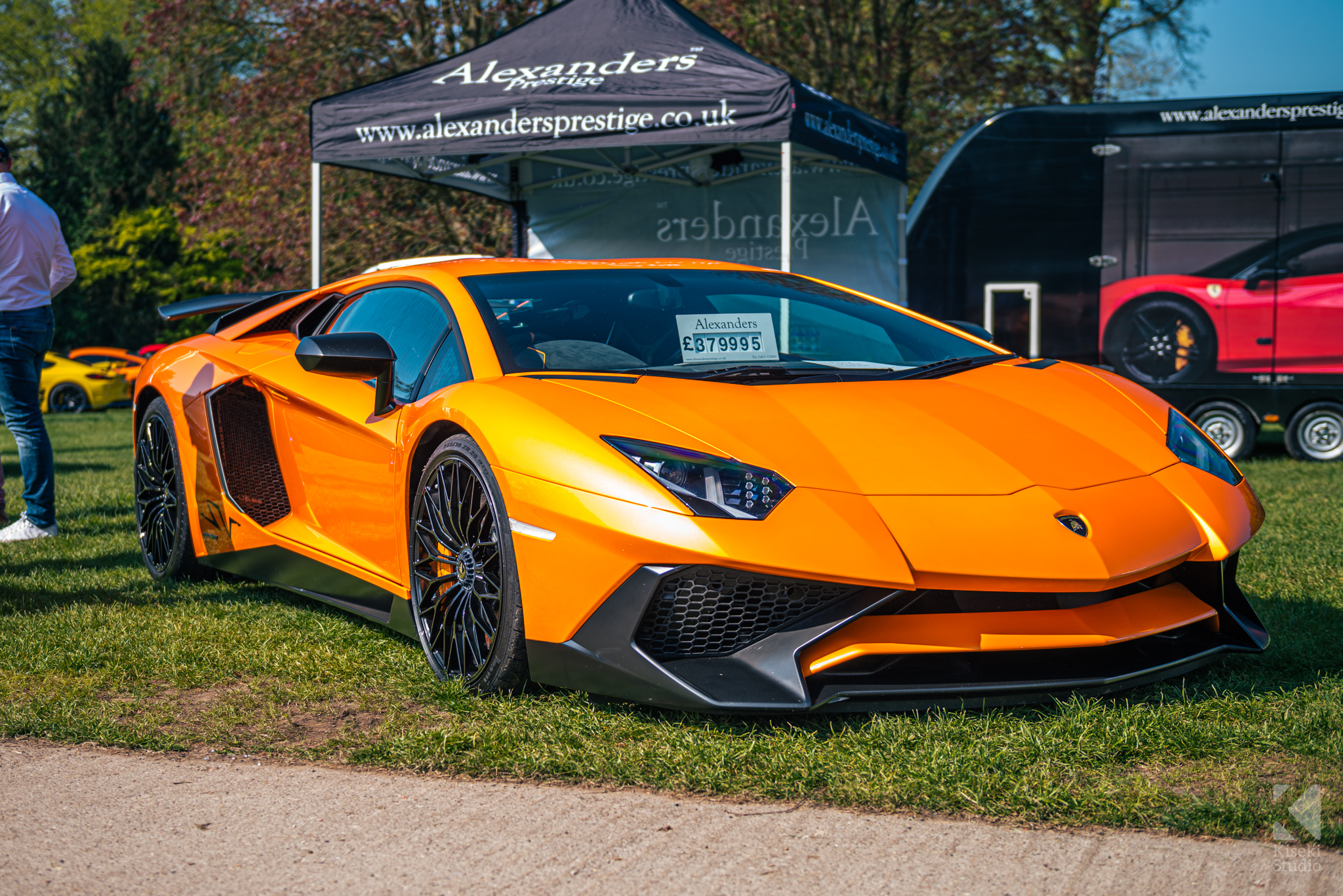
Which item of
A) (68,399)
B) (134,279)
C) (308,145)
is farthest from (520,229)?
(134,279)

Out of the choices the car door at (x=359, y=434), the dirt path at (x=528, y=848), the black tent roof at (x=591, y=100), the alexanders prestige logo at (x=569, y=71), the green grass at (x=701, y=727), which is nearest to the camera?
the dirt path at (x=528, y=848)

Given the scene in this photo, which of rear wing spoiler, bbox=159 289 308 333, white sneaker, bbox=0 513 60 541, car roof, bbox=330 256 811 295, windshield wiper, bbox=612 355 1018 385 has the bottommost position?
white sneaker, bbox=0 513 60 541

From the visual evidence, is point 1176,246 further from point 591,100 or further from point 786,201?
point 591,100

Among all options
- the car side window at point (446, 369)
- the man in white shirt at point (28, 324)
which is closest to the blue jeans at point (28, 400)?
the man in white shirt at point (28, 324)

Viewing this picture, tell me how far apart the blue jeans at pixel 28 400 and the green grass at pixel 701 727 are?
5.66 ft

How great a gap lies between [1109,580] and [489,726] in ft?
4.71

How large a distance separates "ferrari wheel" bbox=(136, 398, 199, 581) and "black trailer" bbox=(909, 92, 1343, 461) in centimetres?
673

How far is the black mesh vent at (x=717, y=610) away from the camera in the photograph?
8.52 feet

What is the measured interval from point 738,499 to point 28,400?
458 centimetres

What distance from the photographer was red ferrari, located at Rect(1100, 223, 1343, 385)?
384 inches

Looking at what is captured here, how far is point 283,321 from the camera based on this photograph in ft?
15.4

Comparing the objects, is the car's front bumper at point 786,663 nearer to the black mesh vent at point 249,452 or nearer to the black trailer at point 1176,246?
the black mesh vent at point 249,452

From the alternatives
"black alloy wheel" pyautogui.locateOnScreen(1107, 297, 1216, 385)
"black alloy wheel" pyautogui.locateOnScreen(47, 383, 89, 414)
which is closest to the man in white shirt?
"black alloy wheel" pyautogui.locateOnScreen(1107, 297, 1216, 385)

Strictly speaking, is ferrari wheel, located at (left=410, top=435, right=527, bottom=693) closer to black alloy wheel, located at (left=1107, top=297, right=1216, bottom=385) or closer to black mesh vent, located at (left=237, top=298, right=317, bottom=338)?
black mesh vent, located at (left=237, top=298, right=317, bottom=338)
